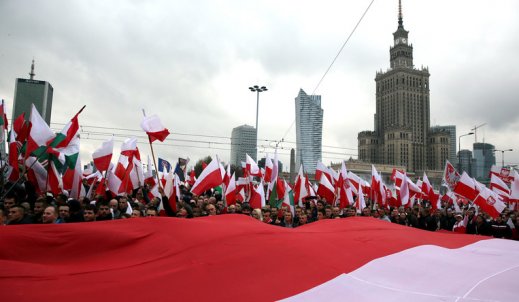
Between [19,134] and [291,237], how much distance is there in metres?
8.62

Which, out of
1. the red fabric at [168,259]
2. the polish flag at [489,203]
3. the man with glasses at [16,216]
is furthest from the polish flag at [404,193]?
the man with glasses at [16,216]

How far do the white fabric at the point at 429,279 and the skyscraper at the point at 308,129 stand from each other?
30.6m

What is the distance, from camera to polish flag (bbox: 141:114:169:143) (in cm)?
925

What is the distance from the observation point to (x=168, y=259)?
4754 mm

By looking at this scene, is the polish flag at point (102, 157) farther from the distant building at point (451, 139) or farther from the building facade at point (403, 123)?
the distant building at point (451, 139)

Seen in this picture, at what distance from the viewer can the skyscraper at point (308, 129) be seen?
122ft

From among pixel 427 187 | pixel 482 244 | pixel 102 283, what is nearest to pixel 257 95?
pixel 427 187

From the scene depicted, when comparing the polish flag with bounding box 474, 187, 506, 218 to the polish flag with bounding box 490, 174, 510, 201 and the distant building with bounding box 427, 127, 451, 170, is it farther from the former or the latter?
the distant building with bounding box 427, 127, 451, 170

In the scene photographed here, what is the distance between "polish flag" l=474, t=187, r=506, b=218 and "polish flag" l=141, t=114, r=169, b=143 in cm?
1063

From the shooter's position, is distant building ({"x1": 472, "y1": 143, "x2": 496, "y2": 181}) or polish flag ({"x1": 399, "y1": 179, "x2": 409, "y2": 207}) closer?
polish flag ({"x1": 399, "y1": 179, "x2": 409, "y2": 207})

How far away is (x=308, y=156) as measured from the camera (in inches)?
1551

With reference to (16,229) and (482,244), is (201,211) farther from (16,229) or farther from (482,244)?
(482,244)

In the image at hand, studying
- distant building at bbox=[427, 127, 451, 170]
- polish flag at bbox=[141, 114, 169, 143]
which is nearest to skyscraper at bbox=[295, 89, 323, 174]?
polish flag at bbox=[141, 114, 169, 143]

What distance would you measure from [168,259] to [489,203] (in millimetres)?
12089
